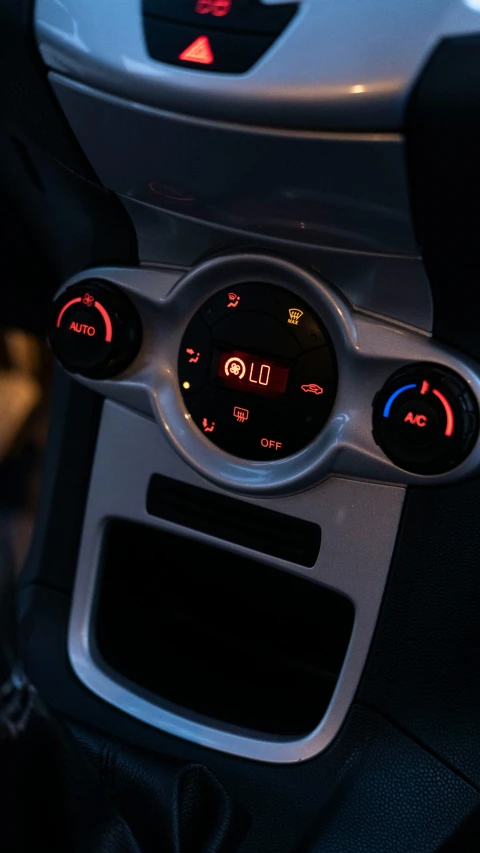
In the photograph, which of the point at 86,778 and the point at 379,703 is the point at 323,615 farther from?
the point at 86,778

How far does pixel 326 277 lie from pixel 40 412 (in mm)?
637

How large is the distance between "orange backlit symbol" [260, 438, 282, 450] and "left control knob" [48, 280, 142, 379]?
5.4 inches

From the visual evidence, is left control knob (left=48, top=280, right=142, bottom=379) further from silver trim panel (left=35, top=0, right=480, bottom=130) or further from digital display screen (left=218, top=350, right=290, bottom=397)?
silver trim panel (left=35, top=0, right=480, bottom=130)

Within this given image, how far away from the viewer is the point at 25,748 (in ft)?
1.53

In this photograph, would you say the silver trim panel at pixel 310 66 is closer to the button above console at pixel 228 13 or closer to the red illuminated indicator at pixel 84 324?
the button above console at pixel 228 13

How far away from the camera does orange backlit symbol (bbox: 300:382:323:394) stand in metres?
0.71

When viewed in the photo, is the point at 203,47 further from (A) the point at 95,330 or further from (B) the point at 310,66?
(A) the point at 95,330

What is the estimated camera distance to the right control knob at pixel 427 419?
2.17ft

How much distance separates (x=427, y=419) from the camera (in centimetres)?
67

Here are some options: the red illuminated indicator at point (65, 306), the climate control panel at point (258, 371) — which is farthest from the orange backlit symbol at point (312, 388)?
the red illuminated indicator at point (65, 306)

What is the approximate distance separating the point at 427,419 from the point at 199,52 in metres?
0.30

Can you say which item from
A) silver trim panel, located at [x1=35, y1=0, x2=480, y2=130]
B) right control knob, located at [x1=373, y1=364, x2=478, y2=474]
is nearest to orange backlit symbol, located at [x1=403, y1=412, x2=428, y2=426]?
right control knob, located at [x1=373, y1=364, x2=478, y2=474]

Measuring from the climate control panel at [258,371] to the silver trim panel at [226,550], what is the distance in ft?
0.16

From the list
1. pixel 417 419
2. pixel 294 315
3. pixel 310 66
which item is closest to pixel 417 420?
pixel 417 419
